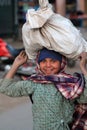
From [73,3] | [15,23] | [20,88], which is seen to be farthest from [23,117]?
[73,3]

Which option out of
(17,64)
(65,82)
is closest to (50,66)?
(65,82)

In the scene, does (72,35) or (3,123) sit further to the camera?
(3,123)

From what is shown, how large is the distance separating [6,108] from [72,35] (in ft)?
11.2

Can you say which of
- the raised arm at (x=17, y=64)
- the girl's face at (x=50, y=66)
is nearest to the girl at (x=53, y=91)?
the girl's face at (x=50, y=66)

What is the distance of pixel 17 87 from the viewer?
366 centimetres

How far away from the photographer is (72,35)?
3.51 metres

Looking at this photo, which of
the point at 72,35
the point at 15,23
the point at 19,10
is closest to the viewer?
the point at 72,35

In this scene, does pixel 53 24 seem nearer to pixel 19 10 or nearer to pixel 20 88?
pixel 20 88

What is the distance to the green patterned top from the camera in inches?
139

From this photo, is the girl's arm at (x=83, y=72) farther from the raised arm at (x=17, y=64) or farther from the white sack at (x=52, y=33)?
the raised arm at (x=17, y=64)

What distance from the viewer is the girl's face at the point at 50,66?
3.61m

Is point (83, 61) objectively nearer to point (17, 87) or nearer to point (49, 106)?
point (49, 106)

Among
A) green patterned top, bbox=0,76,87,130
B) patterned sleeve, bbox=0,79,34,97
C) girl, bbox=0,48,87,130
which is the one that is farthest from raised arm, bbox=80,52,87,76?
patterned sleeve, bbox=0,79,34,97

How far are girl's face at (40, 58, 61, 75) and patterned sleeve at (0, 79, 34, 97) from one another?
0.47ft
